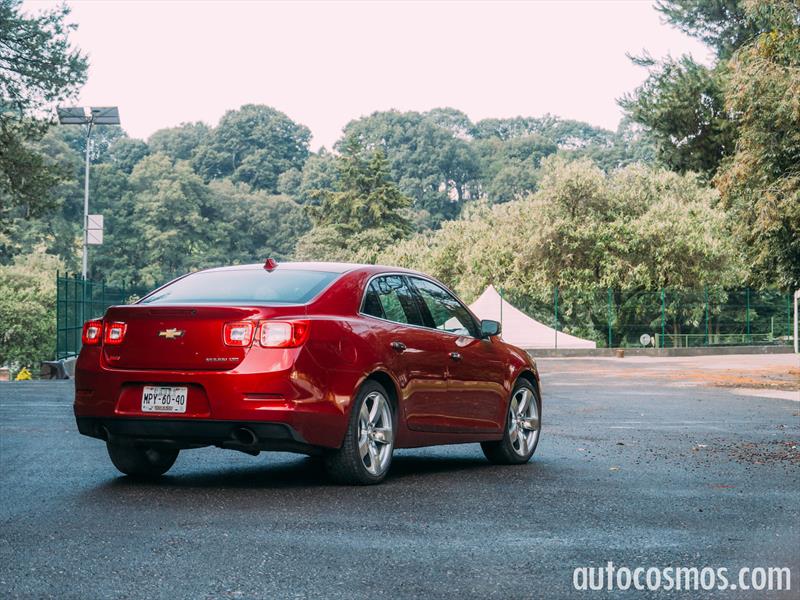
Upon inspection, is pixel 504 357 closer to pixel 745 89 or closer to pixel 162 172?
pixel 745 89

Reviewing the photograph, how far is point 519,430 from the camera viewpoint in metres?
10.7

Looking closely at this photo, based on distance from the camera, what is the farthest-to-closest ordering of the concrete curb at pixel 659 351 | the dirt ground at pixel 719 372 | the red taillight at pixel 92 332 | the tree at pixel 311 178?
the tree at pixel 311 178, the concrete curb at pixel 659 351, the dirt ground at pixel 719 372, the red taillight at pixel 92 332

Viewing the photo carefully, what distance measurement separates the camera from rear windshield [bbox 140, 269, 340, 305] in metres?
8.71

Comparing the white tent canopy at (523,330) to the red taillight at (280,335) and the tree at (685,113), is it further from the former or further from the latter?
the red taillight at (280,335)

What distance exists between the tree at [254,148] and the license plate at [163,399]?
384ft

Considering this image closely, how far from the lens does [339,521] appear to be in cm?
714

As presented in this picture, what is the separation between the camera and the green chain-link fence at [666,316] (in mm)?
46344

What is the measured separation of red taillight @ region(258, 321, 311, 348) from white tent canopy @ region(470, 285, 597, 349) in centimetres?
3606

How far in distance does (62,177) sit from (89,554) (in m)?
27.5

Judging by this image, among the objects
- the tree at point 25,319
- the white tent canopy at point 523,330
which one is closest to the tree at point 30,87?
the white tent canopy at point 523,330

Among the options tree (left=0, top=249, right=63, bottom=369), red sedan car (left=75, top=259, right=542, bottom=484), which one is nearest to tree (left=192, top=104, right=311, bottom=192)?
tree (left=0, top=249, right=63, bottom=369)

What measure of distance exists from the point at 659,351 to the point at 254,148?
289 ft

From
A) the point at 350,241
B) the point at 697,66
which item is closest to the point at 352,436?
the point at 697,66

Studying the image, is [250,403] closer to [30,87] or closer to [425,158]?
[30,87]
